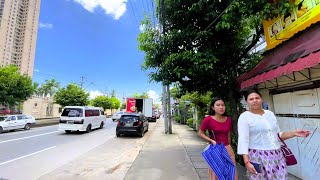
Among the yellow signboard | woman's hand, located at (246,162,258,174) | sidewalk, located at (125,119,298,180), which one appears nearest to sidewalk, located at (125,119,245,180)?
sidewalk, located at (125,119,298,180)

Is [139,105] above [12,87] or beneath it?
beneath

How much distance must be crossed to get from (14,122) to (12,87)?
14.0 ft

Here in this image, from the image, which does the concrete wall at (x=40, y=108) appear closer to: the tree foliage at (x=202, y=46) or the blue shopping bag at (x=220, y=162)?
the tree foliage at (x=202, y=46)

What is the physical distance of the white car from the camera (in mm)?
16594

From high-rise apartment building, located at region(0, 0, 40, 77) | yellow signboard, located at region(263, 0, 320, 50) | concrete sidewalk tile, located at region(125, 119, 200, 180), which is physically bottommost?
concrete sidewalk tile, located at region(125, 119, 200, 180)

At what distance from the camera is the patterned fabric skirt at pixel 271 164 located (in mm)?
2666

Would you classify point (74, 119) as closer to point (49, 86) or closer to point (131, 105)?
point (131, 105)

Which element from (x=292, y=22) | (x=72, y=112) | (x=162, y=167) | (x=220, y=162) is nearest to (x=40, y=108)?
(x=72, y=112)

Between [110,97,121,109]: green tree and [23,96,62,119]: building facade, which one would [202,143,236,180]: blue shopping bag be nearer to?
[23,96,62,119]: building facade

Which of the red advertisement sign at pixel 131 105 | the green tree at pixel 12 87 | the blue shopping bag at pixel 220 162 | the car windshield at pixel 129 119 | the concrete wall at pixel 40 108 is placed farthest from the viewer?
the concrete wall at pixel 40 108

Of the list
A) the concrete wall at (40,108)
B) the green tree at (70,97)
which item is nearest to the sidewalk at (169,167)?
the green tree at (70,97)

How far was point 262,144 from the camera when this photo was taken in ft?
9.01

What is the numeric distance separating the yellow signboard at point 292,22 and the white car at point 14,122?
18.0 m

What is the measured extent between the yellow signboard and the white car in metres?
18.0
